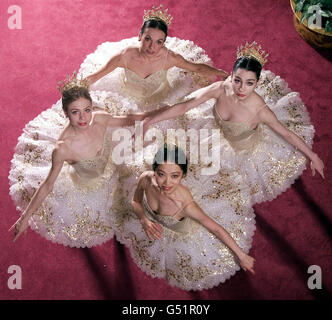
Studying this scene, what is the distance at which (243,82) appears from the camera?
8.23 feet

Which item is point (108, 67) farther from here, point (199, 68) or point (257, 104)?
point (257, 104)

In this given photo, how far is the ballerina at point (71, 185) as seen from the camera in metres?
2.64

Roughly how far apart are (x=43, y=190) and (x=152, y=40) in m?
1.03

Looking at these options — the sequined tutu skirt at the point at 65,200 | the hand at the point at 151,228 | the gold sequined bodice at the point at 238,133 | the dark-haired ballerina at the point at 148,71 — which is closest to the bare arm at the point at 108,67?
the dark-haired ballerina at the point at 148,71

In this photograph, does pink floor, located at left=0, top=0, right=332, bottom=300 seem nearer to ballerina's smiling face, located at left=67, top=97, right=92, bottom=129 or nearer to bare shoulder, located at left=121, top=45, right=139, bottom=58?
bare shoulder, located at left=121, top=45, right=139, bottom=58

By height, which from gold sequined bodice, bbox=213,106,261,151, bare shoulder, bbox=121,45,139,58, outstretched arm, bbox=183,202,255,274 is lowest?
outstretched arm, bbox=183,202,255,274

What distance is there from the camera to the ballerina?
2.64 meters

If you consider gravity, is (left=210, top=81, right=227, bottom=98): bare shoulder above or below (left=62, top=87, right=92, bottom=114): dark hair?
above

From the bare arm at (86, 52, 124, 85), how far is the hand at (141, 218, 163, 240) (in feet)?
3.27

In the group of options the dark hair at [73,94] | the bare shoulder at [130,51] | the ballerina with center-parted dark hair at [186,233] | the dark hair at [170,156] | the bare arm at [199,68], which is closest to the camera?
the dark hair at [170,156]

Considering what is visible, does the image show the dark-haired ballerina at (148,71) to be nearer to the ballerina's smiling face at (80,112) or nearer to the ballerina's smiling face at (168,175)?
the ballerina's smiling face at (80,112)

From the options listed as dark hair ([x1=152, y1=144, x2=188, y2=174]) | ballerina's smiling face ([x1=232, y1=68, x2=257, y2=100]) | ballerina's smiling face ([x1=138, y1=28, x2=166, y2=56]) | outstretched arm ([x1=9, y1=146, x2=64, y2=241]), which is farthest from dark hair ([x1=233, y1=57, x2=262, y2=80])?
outstretched arm ([x1=9, y1=146, x2=64, y2=241])

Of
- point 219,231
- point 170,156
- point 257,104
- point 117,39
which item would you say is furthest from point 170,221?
point 117,39

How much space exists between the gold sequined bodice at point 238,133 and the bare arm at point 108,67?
67 cm
